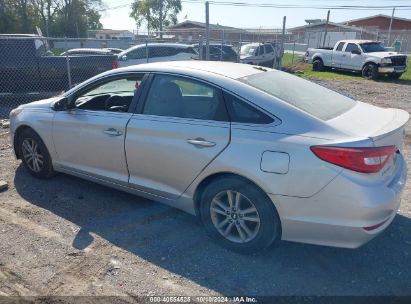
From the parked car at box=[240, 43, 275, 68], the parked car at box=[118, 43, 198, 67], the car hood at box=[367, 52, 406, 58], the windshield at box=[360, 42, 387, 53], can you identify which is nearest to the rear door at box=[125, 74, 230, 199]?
the parked car at box=[118, 43, 198, 67]

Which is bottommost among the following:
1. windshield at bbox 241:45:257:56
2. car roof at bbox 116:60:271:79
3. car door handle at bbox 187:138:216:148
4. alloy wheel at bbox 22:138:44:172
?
alloy wheel at bbox 22:138:44:172

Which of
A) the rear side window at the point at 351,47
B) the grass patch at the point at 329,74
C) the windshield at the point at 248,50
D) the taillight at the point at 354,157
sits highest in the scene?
the taillight at the point at 354,157

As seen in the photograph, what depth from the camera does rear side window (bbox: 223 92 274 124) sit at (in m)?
3.04

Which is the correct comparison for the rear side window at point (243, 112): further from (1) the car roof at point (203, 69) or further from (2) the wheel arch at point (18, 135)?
(2) the wheel arch at point (18, 135)

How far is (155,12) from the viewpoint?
2650 inches

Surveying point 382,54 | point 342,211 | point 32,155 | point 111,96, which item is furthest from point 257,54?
point 342,211

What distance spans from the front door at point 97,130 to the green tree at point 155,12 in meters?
63.3

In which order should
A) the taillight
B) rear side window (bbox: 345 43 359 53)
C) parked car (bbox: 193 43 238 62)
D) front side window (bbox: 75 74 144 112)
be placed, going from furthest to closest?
rear side window (bbox: 345 43 359 53), parked car (bbox: 193 43 238 62), front side window (bbox: 75 74 144 112), the taillight

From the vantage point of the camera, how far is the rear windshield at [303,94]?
317 centimetres

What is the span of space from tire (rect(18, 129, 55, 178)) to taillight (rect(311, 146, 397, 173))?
336 cm

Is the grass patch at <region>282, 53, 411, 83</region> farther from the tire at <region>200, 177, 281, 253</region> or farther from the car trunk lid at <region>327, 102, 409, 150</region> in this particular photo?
the tire at <region>200, 177, 281, 253</region>

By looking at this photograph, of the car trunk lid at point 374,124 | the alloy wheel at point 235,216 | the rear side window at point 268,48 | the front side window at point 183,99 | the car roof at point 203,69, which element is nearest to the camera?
the car trunk lid at point 374,124

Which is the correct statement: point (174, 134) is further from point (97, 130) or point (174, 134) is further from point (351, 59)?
point (351, 59)

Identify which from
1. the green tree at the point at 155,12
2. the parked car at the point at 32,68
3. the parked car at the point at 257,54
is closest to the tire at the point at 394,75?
the parked car at the point at 257,54
